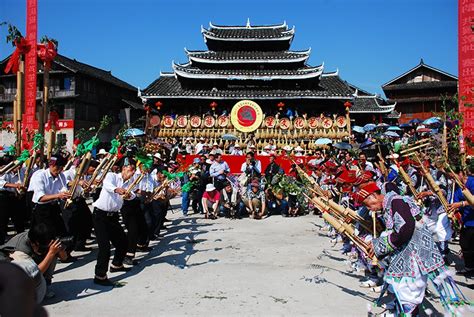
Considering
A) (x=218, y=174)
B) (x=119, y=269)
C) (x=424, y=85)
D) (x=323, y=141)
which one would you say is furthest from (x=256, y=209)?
(x=424, y=85)

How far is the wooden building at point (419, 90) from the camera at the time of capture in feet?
121

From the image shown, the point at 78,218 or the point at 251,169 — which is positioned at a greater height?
the point at 251,169

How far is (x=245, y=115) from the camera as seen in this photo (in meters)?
23.5

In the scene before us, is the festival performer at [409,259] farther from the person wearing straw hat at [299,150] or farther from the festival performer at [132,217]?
the person wearing straw hat at [299,150]

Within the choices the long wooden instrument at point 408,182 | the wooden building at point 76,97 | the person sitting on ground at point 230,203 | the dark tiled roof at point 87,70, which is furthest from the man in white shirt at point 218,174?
the dark tiled roof at point 87,70

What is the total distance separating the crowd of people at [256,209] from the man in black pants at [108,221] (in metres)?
0.01

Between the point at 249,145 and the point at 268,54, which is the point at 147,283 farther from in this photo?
the point at 268,54

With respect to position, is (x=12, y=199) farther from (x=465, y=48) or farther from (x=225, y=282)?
(x=465, y=48)

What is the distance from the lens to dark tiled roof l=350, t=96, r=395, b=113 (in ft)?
95.9

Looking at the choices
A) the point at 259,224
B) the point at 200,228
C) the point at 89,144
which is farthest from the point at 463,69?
the point at 89,144

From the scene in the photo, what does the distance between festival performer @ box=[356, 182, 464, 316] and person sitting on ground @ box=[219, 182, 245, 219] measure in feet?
27.6

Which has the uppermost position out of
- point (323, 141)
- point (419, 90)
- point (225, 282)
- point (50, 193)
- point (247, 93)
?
point (419, 90)

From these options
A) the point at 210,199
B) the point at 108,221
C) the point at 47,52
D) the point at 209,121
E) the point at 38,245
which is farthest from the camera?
the point at 209,121

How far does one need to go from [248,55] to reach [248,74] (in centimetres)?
232
